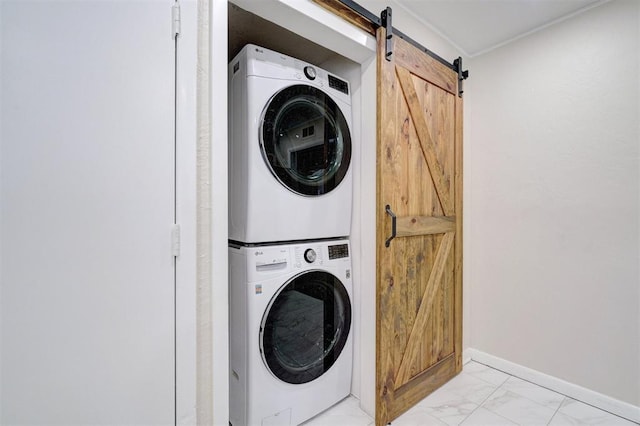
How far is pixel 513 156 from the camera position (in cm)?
207

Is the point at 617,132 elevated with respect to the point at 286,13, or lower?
lower

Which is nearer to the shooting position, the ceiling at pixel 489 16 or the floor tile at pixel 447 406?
the floor tile at pixel 447 406

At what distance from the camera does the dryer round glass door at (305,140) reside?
1386mm

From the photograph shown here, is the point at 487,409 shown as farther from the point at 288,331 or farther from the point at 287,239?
the point at 287,239

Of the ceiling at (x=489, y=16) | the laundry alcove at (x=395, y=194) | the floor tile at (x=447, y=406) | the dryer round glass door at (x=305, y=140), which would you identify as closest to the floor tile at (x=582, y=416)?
the floor tile at (x=447, y=406)

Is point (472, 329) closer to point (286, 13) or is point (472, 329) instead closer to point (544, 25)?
point (544, 25)

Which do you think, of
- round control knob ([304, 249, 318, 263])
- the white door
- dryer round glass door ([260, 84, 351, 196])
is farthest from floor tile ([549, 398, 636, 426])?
the white door

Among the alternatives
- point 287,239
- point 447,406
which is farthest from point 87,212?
point 447,406

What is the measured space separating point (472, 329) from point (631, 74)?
2.00m

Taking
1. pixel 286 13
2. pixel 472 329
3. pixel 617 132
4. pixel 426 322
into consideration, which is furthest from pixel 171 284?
pixel 617 132

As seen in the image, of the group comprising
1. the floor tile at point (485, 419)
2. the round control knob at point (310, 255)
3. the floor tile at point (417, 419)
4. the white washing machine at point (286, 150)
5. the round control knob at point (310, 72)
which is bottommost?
the floor tile at point (417, 419)

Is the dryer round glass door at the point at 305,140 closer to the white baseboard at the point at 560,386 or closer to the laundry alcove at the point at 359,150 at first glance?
the laundry alcove at the point at 359,150

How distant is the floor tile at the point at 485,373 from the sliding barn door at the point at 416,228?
0.16 meters

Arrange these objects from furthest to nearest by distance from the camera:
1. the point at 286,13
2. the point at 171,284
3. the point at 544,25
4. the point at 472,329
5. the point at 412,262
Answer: the point at 472,329, the point at 544,25, the point at 412,262, the point at 286,13, the point at 171,284
